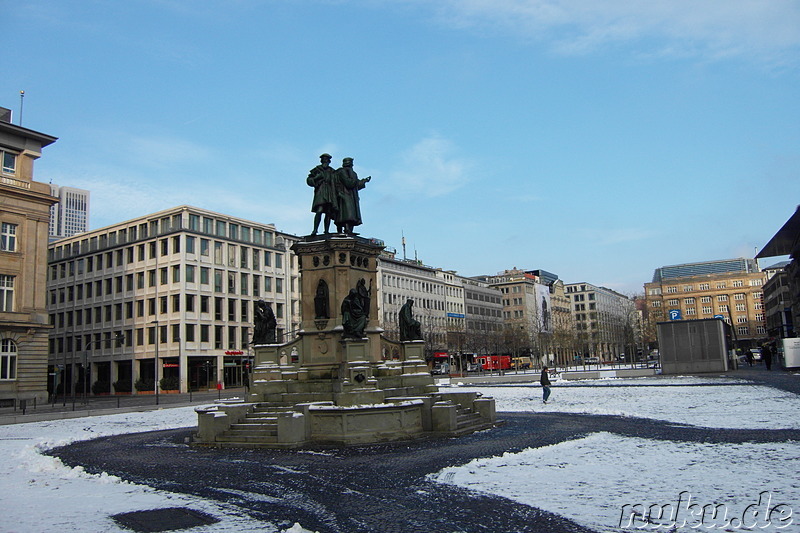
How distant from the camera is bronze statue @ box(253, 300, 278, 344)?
21169 millimetres

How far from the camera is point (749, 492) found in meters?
9.37

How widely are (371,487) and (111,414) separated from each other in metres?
29.0

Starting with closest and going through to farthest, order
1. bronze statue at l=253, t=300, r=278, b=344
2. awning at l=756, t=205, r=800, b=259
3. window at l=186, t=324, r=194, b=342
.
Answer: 1. bronze statue at l=253, t=300, r=278, b=344
2. awning at l=756, t=205, r=800, b=259
3. window at l=186, t=324, r=194, b=342

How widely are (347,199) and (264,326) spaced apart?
4854 millimetres

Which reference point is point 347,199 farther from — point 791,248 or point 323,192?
point 791,248

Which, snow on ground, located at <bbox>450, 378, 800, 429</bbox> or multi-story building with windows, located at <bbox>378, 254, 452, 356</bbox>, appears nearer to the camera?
snow on ground, located at <bbox>450, 378, 800, 429</bbox>

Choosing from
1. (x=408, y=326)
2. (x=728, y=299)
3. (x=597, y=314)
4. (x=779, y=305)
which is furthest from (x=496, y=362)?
(x=597, y=314)

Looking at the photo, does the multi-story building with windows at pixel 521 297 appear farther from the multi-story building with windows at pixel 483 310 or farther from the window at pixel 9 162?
the window at pixel 9 162

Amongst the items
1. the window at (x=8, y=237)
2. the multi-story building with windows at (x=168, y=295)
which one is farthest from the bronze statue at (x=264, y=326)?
the multi-story building with windows at (x=168, y=295)

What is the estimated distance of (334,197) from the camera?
21.9m

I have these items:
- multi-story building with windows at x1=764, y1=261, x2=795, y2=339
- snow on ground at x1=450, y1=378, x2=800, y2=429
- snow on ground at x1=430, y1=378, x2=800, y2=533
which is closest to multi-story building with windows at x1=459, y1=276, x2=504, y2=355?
multi-story building with windows at x1=764, y1=261, x2=795, y2=339

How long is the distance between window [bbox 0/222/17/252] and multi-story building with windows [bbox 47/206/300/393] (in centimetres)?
2010

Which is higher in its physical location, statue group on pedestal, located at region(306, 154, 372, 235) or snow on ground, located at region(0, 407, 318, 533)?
statue group on pedestal, located at region(306, 154, 372, 235)

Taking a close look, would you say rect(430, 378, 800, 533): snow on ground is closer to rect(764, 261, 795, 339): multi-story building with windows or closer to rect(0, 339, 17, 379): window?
rect(0, 339, 17, 379): window
